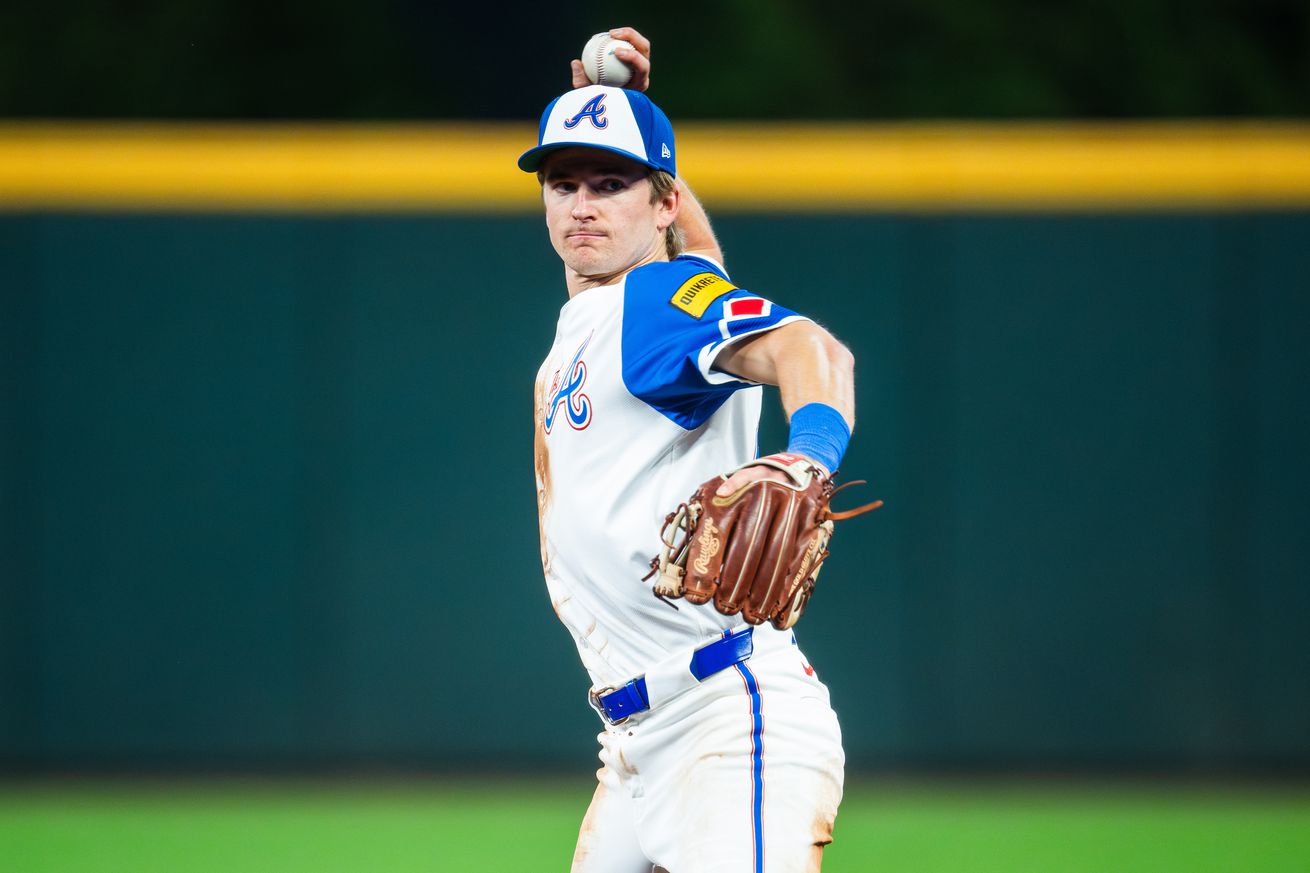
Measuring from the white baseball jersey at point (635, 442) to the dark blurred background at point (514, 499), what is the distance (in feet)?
13.2

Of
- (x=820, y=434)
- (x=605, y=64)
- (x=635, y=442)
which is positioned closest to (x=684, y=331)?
(x=635, y=442)

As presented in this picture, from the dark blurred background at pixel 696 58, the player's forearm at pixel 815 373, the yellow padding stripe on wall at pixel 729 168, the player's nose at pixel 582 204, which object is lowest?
the player's forearm at pixel 815 373

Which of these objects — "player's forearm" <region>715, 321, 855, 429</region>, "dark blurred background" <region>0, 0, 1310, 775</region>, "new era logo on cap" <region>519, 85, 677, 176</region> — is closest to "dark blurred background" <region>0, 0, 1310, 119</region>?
"dark blurred background" <region>0, 0, 1310, 775</region>

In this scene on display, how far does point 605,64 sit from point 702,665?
4.54ft

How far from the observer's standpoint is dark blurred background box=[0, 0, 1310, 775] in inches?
271

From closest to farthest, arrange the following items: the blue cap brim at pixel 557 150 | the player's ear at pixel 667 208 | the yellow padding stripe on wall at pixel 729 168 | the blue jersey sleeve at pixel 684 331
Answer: the blue jersey sleeve at pixel 684 331, the blue cap brim at pixel 557 150, the player's ear at pixel 667 208, the yellow padding stripe on wall at pixel 729 168

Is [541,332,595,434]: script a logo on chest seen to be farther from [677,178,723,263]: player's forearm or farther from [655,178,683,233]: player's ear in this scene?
[677,178,723,263]: player's forearm

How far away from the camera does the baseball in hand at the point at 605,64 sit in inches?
134

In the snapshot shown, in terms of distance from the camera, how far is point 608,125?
2.94 meters

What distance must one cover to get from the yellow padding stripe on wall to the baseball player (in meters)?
3.98

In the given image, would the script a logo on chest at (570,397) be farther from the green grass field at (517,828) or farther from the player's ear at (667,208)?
the green grass field at (517,828)

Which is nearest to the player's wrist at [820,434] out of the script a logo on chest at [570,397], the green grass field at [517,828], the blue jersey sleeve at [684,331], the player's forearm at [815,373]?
the player's forearm at [815,373]

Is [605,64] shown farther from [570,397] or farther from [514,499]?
[514,499]

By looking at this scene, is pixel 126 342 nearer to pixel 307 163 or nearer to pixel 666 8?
pixel 307 163
